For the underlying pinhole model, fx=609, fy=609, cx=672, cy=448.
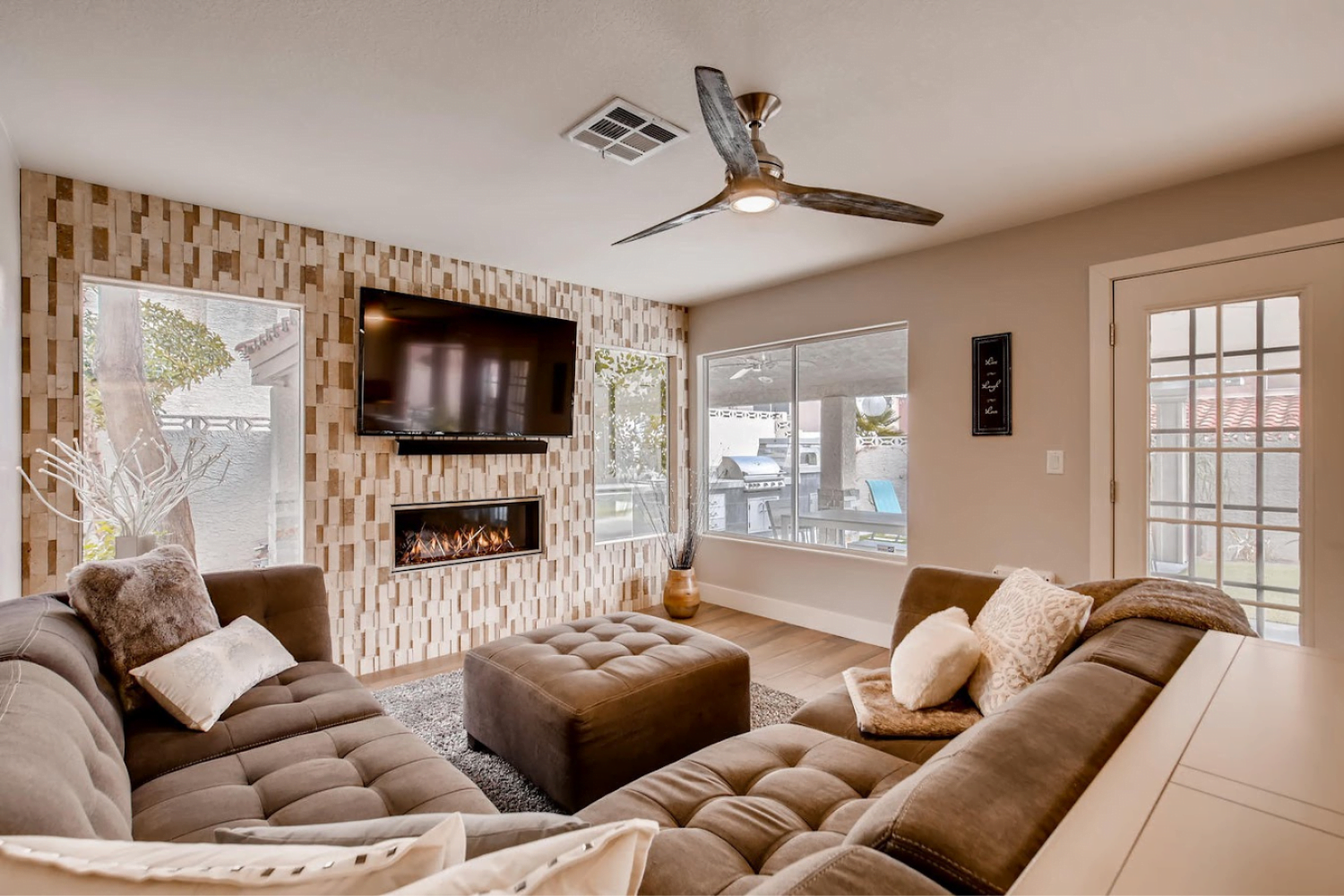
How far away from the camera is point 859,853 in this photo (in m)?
0.69

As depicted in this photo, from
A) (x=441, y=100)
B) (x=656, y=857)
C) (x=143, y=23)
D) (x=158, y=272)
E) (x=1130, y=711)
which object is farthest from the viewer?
(x=158, y=272)

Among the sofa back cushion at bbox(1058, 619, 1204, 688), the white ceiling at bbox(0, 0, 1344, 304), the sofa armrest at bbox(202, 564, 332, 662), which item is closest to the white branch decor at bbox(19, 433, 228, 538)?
the sofa armrest at bbox(202, 564, 332, 662)

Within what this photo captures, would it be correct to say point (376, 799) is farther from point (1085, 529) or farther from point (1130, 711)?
point (1085, 529)

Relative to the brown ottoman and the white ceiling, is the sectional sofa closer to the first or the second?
the brown ottoman

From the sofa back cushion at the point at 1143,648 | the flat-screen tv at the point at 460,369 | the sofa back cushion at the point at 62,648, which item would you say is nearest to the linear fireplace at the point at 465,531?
the flat-screen tv at the point at 460,369

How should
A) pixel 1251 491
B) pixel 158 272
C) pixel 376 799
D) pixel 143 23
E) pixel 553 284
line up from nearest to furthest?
pixel 376 799
pixel 143 23
pixel 1251 491
pixel 158 272
pixel 553 284

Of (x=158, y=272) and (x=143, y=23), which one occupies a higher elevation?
(x=143, y=23)

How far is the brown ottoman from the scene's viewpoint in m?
1.94

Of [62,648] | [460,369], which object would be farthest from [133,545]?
[460,369]

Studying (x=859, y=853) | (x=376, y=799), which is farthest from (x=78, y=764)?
(x=859, y=853)

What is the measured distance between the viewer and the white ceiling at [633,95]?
167 cm

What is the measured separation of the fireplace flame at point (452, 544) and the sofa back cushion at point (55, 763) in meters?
2.26

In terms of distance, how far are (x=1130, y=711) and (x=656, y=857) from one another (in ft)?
2.81

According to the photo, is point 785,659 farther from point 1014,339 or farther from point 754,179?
point 754,179
